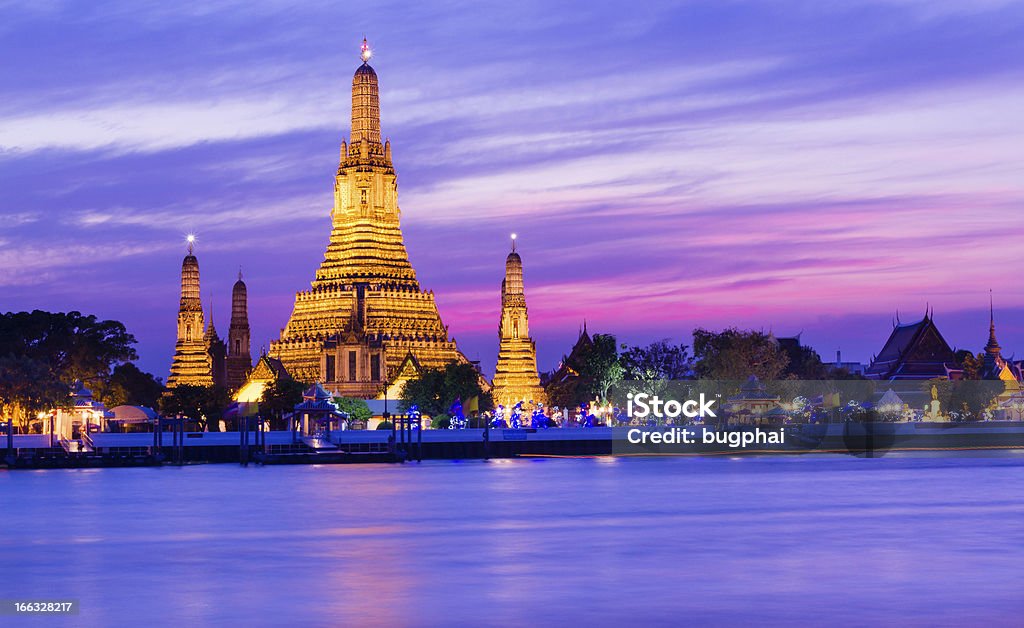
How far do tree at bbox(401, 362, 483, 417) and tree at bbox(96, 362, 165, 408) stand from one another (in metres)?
21.5

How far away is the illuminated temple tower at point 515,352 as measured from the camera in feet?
426

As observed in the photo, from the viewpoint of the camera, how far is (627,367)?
127 metres

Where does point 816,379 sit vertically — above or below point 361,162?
below

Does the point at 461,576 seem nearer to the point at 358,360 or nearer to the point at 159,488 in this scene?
the point at 159,488

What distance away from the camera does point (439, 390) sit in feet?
385

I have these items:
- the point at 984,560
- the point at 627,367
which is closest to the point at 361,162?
the point at 627,367

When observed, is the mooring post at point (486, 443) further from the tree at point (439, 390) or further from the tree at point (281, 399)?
the tree at point (281, 399)

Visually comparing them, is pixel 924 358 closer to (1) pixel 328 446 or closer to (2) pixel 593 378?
(2) pixel 593 378

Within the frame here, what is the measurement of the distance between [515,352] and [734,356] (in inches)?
609

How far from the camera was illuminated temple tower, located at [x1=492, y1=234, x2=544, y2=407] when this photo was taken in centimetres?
12975

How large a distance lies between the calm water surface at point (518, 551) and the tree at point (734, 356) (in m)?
56.6

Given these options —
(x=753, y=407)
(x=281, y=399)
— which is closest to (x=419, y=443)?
(x=281, y=399)

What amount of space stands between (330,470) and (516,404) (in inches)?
1806

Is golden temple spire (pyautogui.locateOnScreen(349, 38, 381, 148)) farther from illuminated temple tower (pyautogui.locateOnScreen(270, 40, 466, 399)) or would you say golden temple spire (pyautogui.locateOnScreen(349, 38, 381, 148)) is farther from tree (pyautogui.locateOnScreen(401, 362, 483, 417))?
tree (pyautogui.locateOnScreen(401, 362, 483, 417))
